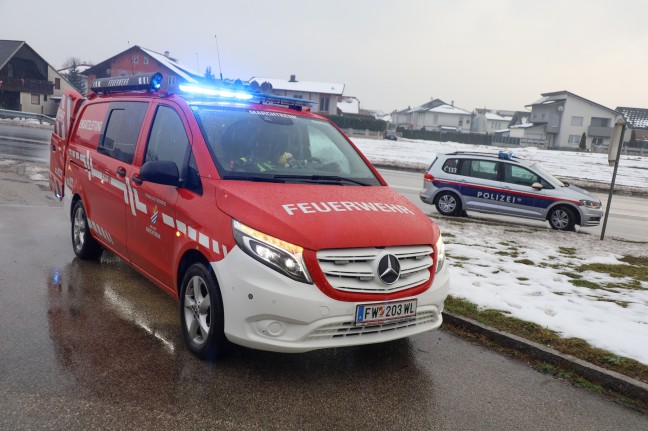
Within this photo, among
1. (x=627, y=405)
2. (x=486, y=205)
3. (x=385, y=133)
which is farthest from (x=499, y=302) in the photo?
(x=385, y=133)

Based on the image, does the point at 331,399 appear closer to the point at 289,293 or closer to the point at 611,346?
the point at 289,293

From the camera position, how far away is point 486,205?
1318 cm

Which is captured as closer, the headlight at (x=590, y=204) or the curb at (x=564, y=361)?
the curb at (x=564, y=361)

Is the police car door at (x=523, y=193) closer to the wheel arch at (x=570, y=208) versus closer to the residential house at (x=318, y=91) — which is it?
the wheel arch at (x=570, y=208)

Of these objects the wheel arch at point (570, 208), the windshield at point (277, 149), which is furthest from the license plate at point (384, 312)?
the wheel arch at point (570, 208)

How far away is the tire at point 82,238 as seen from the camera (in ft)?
20.7

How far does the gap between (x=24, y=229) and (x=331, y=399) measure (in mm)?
6226

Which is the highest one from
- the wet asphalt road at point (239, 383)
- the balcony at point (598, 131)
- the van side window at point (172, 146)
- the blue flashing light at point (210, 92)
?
the balcony at point (598, 131)

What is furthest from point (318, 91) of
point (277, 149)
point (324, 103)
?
point (277, 149)

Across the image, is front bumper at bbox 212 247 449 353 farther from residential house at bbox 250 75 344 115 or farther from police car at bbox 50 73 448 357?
residential house at bbox 250 75 344 115

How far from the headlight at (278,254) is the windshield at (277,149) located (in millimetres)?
789

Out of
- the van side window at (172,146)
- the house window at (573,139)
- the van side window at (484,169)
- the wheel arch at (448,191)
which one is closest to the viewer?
the van side window at (172,146)

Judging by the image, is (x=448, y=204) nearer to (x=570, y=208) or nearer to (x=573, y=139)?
(x=570, y=208)

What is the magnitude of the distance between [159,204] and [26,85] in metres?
66.0
